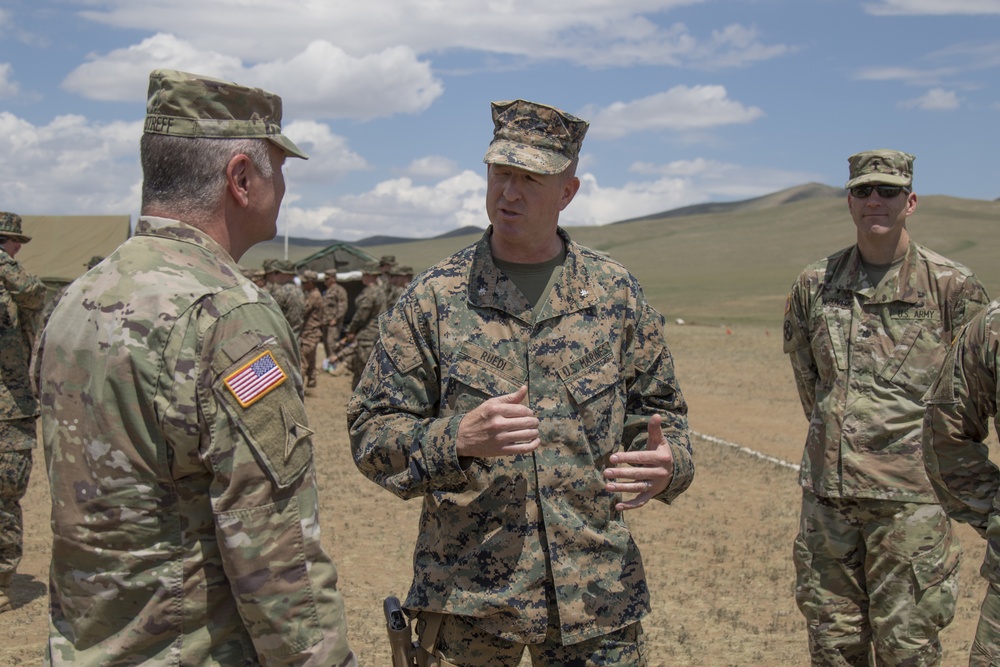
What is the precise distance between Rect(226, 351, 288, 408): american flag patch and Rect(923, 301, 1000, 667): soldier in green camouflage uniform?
218cm

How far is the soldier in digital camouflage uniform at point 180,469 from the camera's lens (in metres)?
2.18

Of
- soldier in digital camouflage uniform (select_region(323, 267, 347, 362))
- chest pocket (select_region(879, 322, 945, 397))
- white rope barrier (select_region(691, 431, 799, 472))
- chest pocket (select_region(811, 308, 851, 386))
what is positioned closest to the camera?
chest pocket (select_region(879, 322, 945, 397))

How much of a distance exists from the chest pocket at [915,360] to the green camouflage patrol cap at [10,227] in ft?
17.8

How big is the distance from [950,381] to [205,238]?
2.33 m

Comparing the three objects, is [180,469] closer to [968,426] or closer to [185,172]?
[185,172]

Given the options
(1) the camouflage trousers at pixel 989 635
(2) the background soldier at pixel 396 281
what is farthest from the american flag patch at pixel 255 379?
(2) the background soldier at pixel 396 281

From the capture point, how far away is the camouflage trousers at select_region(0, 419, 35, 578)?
6195mm

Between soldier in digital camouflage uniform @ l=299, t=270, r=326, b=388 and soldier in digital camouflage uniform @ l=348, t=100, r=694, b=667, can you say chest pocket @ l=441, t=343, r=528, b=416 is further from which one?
soldier in digital camouflage uniform @ l=299, t=270, r=326, b=388

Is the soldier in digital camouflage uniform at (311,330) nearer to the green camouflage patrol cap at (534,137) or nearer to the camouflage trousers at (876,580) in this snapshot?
the camouflage trousers at (876,580)

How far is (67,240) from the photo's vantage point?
2150 centimetres

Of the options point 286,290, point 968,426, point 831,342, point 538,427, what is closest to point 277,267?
point 286,290

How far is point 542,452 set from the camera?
3.22 meters

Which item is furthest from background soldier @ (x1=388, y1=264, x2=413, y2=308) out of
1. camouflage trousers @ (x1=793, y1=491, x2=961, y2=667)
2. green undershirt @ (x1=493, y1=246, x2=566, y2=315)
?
green undershirt @ (x1=493, y1=246, x2=566, y2=315)

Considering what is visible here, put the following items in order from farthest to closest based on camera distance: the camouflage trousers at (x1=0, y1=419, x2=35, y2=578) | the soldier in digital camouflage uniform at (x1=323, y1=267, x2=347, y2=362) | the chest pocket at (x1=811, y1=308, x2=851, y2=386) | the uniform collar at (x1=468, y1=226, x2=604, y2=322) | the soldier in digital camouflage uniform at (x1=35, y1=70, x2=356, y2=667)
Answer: the soldier in digital camouflage uniform at (x1=323, y1=267, x2=347, y2=362)
the camouflage trousers at (x1=0, y1=419, x2=35, y2=578)
the chest pocket at (x1=811, y1=308, x2=851, y2=386)
the uniform collar at (x1=468, y1=226, x2=604, y2=322)
the soldier in digital camouflage uniform at (x1=35, y1=70, x2=356, y2=667)
